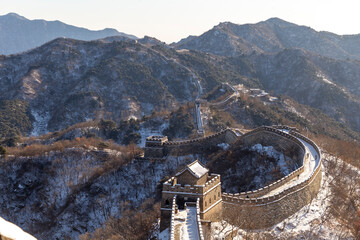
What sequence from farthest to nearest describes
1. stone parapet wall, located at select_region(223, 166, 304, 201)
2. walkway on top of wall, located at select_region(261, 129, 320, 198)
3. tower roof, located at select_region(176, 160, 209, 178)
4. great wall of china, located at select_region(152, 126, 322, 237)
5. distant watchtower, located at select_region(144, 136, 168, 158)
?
distant watchtower, located at select_region(144, 136, 168, 158) < walkway on top of wall, located at select_region(261, 129, 320, 198) < stone parapet wall, located at select_region(223, 166, 304, 201) < great wall of china, located at select_region(152, 126, 322, 237) < tower roof, located at select_region(176, 160, 209, 178)

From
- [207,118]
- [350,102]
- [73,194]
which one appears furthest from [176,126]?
[350,102]

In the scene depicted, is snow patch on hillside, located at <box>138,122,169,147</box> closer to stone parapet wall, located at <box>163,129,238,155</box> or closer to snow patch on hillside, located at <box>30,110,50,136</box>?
stone parapet wall, located at <box>163,129,238,155</box>

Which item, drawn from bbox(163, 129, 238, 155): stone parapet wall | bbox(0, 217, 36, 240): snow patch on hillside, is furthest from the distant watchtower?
bbox(0, 217, 36, 240): snow patch on hillside

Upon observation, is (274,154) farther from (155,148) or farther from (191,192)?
(155,148)

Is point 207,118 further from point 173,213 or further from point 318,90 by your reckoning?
point 318,90

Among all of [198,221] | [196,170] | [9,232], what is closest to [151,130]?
[196,170]
